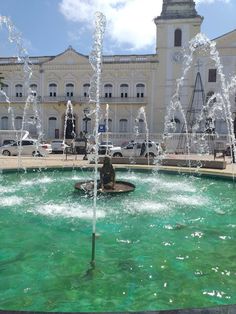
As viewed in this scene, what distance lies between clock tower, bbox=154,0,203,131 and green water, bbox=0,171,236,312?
35546mm

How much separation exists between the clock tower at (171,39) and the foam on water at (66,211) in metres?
37.4

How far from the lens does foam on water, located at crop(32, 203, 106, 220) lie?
916 centimetres

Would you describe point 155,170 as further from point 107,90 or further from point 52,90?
point 52,90

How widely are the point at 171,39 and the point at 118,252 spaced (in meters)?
42.2

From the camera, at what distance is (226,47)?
44.9 meters

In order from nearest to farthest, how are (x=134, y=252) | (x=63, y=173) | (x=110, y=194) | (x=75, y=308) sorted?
(x=75, y=308)
(x=134, y=252)
(x=110, y=194)
(x=63, y=173)

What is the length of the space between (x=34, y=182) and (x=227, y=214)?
7.28 meters

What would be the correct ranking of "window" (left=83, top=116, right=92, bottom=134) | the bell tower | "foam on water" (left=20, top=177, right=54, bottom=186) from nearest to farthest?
1. "foam on water" (left=20, top=177, right=54, bottom=186)
2. the bell tower
3. "window" (left=83, top=116, right=92, bottom=134)

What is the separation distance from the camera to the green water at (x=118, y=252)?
504 centimetres

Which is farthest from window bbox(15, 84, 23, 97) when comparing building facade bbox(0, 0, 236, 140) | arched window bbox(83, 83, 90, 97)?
arched window bbox(83, 83, 90, 97)

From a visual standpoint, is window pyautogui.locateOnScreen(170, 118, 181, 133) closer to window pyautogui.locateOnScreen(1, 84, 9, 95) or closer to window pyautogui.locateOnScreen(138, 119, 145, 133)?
window pyautogui.locateOnScreen(138, 119, 145, 133)

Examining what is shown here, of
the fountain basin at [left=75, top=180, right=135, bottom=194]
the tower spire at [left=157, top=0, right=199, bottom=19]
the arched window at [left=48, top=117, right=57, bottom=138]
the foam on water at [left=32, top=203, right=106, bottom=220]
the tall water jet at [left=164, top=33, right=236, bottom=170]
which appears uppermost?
the tower spire at [left=157, top=0, right=199, bottom=19]

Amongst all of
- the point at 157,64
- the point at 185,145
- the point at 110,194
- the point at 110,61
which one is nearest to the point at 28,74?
the point at 110,61

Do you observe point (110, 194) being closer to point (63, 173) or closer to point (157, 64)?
point (63, 173)
